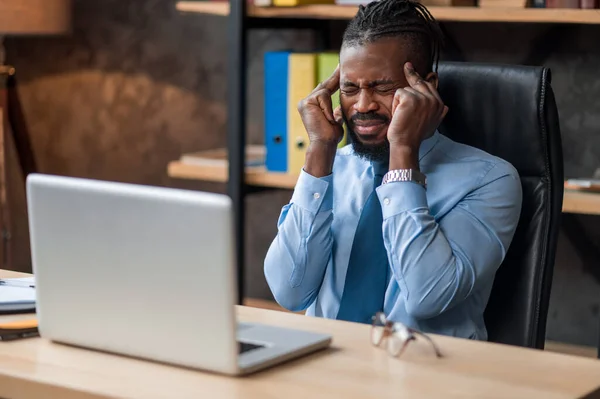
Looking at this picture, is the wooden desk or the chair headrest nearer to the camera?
the wooden desk

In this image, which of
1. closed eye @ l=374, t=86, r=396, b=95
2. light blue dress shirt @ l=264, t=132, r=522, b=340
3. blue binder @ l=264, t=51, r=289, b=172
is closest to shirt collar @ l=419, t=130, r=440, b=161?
light blue dress shirt @ l=264, t=132, r=522, b=340

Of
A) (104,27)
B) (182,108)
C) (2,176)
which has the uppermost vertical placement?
(104,27)

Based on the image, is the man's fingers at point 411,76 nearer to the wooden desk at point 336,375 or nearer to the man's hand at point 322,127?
the man's hand at point 322,127

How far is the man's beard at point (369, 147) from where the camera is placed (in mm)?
1923

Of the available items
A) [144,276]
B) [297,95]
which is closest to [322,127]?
[144,276]

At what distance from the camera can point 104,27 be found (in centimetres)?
381

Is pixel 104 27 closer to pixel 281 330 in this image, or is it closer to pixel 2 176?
pixel 2 176

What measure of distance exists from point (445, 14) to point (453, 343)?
1536mm

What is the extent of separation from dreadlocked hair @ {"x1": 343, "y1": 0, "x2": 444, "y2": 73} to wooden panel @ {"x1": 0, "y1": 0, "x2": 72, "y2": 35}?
1.73 meters

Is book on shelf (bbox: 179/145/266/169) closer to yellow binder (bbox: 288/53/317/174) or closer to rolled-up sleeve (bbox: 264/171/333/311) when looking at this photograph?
yellow binder (bbox: 288/53/317/174)

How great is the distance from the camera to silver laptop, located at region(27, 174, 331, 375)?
124cm

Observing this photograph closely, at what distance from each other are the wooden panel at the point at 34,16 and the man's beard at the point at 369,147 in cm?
174

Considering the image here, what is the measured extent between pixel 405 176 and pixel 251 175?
4.40ft

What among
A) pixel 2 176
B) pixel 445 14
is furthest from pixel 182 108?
pixel 445 14
